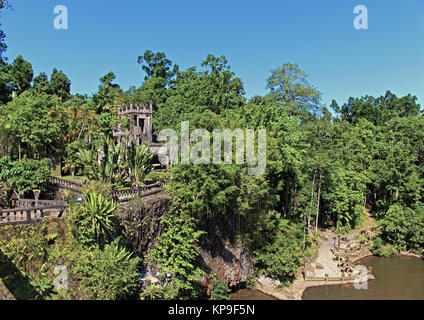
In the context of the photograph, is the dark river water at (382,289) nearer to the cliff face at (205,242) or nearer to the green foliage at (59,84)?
the cliff face at (205,242)

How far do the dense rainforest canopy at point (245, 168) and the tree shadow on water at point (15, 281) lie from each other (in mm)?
1967

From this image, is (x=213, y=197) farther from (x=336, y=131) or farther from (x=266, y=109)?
(x=336, y=131)

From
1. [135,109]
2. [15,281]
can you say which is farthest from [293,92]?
[15,281]

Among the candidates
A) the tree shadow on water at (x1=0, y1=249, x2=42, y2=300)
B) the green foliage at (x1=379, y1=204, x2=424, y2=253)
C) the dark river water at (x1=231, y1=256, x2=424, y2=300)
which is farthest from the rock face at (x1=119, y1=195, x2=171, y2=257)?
the green foliage at (x1=379, y1=204, x2=424, y2=253)

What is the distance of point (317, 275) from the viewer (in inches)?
923

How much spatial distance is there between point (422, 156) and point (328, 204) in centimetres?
1600

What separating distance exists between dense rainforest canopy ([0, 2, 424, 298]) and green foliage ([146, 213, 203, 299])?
0.06 meters

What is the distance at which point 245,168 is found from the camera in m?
19.8

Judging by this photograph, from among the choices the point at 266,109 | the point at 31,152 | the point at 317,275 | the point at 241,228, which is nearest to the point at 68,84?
the point at 31,152

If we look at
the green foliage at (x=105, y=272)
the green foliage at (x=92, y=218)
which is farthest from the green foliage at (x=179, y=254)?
the green foliage at (x=92, y=218)

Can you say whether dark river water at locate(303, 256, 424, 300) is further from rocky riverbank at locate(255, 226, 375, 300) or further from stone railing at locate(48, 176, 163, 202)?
stone railing at locate(48, 176, 163, 202)

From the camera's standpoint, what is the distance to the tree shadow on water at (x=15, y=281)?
37.3ft

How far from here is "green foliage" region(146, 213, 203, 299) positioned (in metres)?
15.9

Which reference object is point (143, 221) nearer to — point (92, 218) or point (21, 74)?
point (92, 218)
